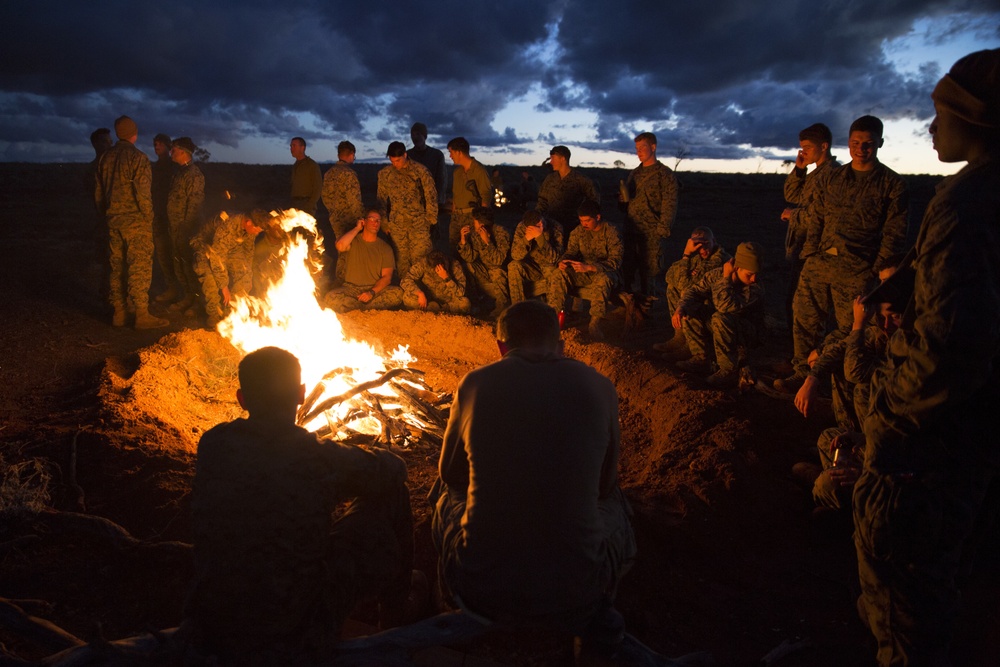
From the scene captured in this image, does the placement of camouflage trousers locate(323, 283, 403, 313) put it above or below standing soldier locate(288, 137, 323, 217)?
below

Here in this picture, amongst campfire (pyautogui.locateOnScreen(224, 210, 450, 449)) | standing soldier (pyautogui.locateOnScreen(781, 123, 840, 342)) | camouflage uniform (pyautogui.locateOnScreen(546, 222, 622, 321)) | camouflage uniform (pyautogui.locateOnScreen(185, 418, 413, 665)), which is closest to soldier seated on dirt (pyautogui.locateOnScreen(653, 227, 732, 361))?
standing soldier (pyautogui.locateOnScreen(781, 123, 840, 342))

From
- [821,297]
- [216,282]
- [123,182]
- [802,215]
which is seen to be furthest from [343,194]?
[821,297]

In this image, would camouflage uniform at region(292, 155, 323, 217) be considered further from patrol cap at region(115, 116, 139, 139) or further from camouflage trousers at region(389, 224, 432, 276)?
patrol cap at region(115, 116, 139, 139)

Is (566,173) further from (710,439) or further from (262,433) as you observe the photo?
(262,433)

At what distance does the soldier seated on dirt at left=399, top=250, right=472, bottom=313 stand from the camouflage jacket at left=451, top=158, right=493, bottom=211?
106cm

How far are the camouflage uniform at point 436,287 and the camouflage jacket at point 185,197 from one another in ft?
9.80

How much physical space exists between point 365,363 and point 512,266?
2839 mm

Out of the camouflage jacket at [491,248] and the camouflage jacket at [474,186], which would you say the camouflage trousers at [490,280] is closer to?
the camouflage jacket at [491,248]

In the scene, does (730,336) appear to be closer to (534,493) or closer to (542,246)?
(542,246)

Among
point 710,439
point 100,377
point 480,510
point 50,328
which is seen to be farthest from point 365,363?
point 50,328

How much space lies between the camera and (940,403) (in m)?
2.05

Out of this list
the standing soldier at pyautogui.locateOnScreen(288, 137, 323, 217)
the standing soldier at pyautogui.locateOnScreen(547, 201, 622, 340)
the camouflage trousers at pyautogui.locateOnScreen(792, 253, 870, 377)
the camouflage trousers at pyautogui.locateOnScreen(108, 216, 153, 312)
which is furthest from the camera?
the standing soldier at pyautogui.locateOnScreen(288, 137, 323, 217)

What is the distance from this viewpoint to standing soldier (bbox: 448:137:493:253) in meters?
8.59

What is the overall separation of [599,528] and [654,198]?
247 inches
